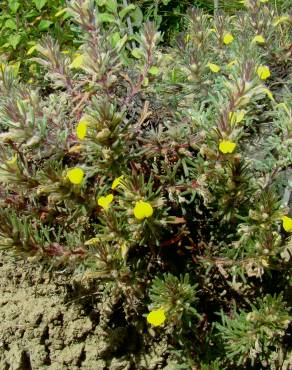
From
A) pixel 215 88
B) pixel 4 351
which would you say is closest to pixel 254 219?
pixel 215 88

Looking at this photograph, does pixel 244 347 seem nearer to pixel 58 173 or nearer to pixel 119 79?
pixel 58 173

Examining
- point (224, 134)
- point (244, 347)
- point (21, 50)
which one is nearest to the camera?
point (224, 134)

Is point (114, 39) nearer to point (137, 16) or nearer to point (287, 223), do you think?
point (137, 16)

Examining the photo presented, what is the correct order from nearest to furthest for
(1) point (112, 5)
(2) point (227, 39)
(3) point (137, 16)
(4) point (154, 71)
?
1. (4) point (154, 71)
2. (2) point (227, 39)
3. (1) point (112, 5)
4. (3) point (137, 16)

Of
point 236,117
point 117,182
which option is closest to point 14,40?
point 117,182

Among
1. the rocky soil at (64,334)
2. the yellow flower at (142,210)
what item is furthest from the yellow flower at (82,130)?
the rocky soil at (64,334)

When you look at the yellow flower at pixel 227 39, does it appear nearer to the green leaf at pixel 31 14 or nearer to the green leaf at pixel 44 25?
the green leaf at pixel 44 25

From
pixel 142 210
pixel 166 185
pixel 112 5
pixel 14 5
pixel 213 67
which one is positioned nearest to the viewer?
pixel 142 210

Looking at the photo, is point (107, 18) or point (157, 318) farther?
point (107, 18)
